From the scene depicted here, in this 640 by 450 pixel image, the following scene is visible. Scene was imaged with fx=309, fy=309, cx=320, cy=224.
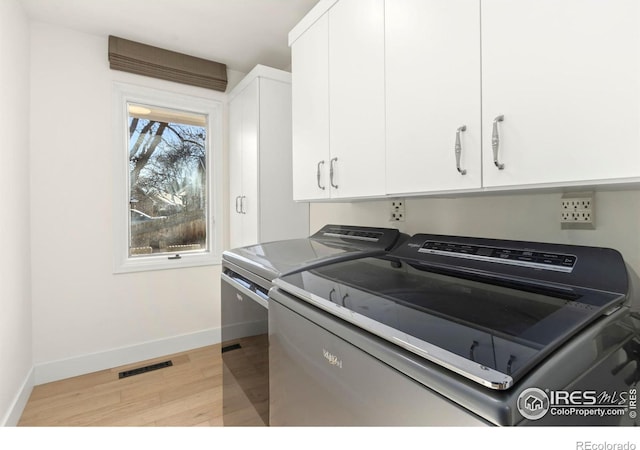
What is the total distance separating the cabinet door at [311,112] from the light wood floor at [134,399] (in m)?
1.48

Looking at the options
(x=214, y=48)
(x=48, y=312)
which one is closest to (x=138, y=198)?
(x=48, y=312)

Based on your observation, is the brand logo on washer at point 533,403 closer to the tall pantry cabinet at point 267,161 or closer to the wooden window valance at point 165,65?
the tall pantry cabinet at point 267,161

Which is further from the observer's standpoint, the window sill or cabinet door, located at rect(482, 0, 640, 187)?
the window sill

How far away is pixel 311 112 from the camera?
1.70 metres

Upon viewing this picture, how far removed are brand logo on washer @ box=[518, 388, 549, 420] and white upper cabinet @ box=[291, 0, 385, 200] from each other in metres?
0.87

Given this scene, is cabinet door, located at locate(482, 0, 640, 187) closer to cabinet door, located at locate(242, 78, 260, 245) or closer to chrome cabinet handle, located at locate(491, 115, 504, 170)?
chrome cabinet handle, located at locate(491, 115, 504, 170)

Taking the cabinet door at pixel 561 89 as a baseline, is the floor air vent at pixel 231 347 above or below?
below

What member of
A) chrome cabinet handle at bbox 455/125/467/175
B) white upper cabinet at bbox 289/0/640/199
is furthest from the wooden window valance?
chrome cabinet handle at bbox 455/125/467/175

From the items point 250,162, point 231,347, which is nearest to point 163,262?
point 250,162

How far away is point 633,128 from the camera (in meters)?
0.63

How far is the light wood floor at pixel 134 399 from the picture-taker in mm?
1848

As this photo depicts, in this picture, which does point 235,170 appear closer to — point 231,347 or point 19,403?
point 231,347

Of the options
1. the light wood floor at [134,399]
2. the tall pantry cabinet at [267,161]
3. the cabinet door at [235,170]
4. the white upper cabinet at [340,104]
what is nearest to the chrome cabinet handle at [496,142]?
the white upper cabinet at [340,104]

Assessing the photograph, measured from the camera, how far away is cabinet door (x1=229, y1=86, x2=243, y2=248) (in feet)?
8.71
